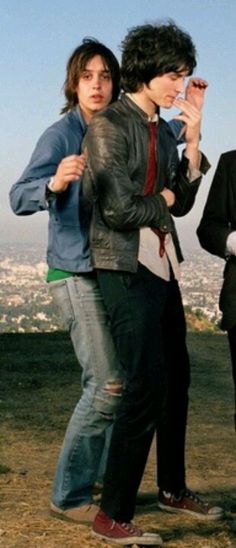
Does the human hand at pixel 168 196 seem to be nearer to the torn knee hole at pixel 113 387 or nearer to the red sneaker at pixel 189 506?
the torn knee hole at pixel 113 387

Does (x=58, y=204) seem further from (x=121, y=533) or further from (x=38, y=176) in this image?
(x=121, y=533)

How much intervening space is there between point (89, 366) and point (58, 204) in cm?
71

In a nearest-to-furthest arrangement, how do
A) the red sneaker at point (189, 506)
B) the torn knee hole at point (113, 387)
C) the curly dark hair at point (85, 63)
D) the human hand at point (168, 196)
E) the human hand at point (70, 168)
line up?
the human hand at point (70, 168), the human hand at point (168, 196), the torn knee hole at point (113, 387), the curly dark hair at point (85, 63), the red sneaker at point (189, 506)

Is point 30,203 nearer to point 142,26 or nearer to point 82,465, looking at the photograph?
point 142,26

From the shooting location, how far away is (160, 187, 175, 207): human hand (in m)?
4.37

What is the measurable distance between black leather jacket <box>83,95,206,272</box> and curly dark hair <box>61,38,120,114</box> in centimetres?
39

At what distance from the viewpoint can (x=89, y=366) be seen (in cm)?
468

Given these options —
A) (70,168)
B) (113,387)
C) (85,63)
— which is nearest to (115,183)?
(70,168)

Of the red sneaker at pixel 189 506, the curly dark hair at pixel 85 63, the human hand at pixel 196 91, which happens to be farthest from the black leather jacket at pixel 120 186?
the red sneaker at pixel 189 506

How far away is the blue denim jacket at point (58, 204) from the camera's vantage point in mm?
4535

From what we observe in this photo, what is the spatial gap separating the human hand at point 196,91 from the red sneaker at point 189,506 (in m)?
1.94

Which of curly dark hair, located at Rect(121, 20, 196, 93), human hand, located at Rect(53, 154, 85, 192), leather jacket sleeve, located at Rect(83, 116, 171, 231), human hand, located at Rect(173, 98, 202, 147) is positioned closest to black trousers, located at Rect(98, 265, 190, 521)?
leather jacket sleeve, located at Rect(83, 116, 171, 231)

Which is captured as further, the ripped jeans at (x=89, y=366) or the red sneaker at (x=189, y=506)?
the red sneaker at (x=189, y=506)

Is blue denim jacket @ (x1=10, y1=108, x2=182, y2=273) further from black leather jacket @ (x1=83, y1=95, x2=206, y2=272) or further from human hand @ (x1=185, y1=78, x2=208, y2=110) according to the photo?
human hand @ (x1=185, y1=78, x2=208, y2=110)
